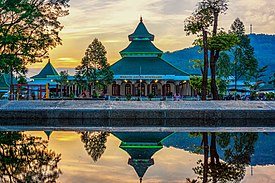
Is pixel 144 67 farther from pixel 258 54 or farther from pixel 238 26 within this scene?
pixel 258 54

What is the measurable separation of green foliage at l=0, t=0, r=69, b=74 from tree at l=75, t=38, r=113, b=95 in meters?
15.7

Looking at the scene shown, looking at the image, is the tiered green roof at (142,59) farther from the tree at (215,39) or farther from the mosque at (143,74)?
the tree at (215,39)

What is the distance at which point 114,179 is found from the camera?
7.89m

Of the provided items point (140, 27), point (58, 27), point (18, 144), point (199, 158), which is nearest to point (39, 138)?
point (18, 144)

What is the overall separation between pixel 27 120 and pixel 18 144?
403 inches

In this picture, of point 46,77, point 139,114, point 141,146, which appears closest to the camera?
point 141,146

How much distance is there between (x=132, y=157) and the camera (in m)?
10.4

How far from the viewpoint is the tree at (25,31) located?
2819cm

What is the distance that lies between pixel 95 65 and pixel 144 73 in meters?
5.04

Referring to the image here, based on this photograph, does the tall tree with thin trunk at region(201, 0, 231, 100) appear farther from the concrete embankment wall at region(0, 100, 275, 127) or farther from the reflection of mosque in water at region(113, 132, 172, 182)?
the reflection of mosque in water at region(113, 132, 172, 182)

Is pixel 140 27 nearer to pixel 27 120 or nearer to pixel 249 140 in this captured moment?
pixel 27 120

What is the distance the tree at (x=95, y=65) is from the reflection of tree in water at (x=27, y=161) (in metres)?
32.1

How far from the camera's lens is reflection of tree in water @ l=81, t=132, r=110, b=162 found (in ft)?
36.7

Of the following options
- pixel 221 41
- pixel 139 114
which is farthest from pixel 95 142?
pixel 221 41
